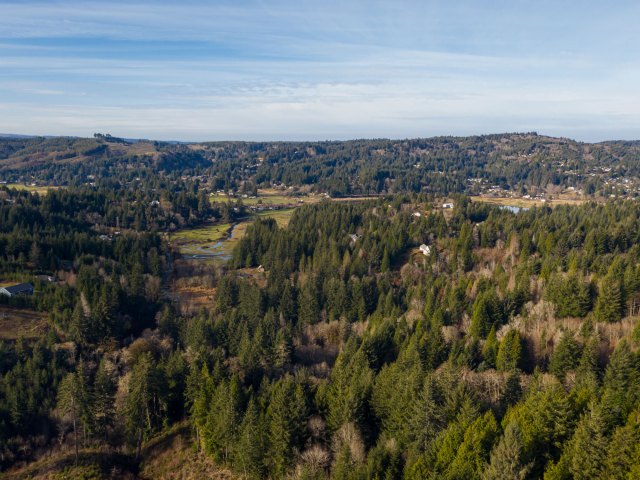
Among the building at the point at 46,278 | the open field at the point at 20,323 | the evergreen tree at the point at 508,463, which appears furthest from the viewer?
the building at the point at 46,278

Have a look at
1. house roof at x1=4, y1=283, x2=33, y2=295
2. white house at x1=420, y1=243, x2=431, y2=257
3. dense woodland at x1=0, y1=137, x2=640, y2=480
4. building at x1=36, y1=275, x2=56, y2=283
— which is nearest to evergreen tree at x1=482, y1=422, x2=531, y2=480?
dense woodland at x1=0, y1=137, x2=640, y2=480

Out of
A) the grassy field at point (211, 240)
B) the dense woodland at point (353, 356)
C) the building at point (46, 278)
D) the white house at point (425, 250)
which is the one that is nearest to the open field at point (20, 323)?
the dense woodland at point (353, 356)

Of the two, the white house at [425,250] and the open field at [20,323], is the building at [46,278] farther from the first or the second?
the white house at [425,250]

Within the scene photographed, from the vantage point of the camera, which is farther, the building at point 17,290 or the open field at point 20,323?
the building at point 17,290

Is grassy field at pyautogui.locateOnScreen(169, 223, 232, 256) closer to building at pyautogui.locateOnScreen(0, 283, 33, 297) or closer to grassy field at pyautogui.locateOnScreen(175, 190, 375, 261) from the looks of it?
grassy field at pyautogui.locateOnScreen(175, 190, 375, 261)

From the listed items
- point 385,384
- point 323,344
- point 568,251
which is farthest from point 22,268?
point 568,251

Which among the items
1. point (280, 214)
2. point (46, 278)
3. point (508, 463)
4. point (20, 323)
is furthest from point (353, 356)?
point (280, 214)

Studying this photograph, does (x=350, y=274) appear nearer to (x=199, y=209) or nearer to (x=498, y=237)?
(x=498, y=237)
